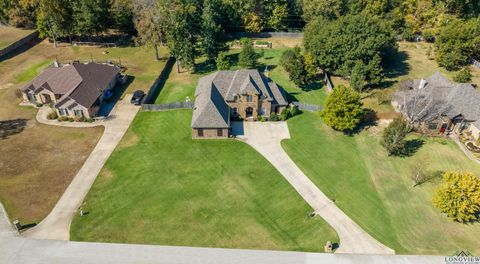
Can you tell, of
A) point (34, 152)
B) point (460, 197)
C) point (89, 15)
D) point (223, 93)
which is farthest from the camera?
point (89, 15)

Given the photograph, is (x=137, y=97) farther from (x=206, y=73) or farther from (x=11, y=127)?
(x=11, y=127)

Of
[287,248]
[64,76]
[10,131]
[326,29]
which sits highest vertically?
[326,29]

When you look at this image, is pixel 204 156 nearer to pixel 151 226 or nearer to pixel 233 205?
pixel 233 205

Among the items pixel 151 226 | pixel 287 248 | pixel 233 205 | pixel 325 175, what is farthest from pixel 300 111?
pixel 151 226

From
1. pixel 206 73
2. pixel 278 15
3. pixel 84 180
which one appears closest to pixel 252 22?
pixel 278 15

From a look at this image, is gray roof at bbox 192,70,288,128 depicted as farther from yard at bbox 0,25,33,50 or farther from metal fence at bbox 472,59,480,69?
yard at bbox 0,25,33,50

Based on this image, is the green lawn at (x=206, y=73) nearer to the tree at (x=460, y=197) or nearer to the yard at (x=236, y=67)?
the yard at (x=236, y=67)

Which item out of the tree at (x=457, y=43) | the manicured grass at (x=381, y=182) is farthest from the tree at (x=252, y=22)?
the tree at (x=457, y=43)
